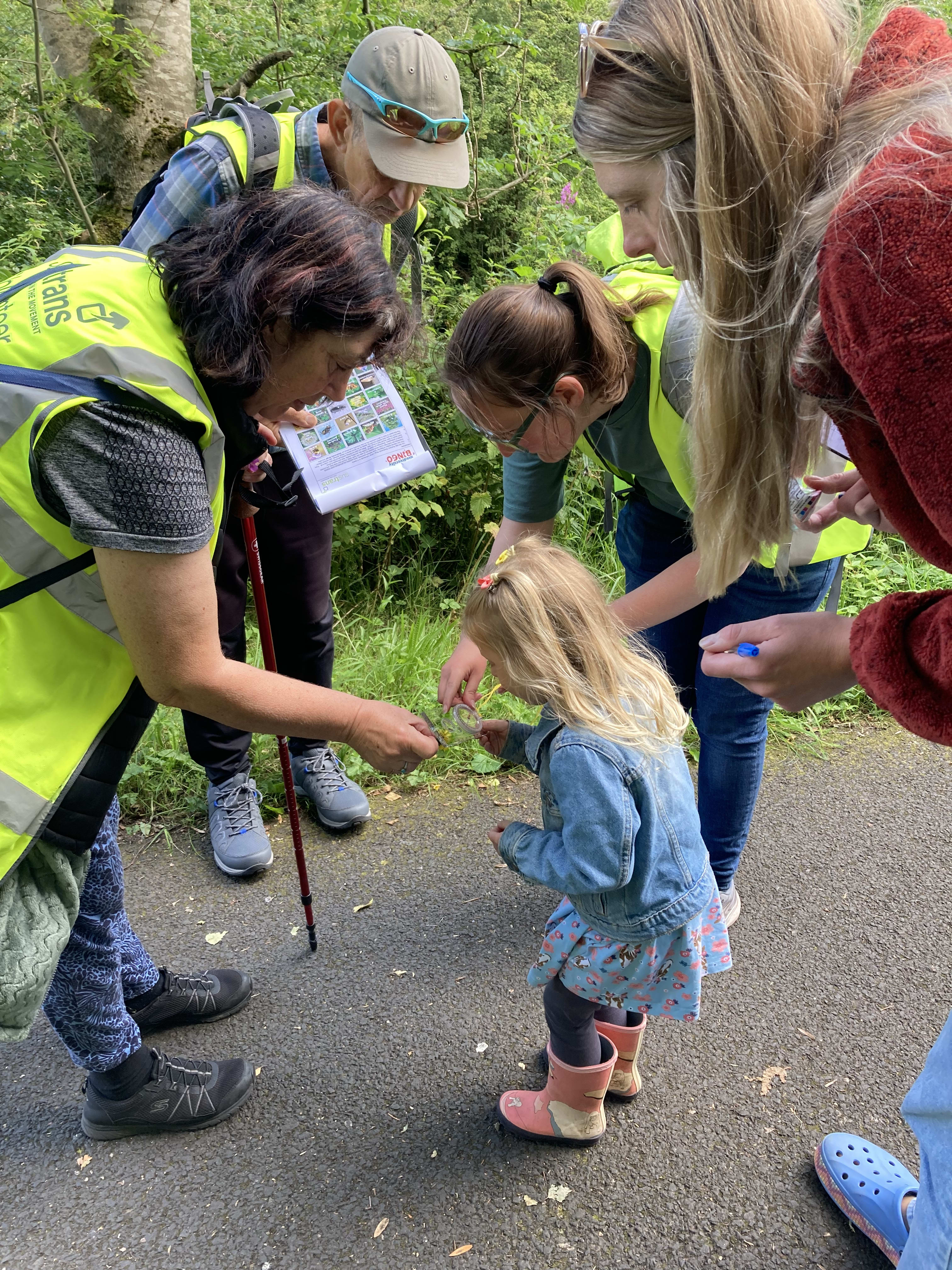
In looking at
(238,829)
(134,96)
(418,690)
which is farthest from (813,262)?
(134,96)

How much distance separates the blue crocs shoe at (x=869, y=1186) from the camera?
72.5 inches

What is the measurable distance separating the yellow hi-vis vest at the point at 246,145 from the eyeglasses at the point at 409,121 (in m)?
0.25

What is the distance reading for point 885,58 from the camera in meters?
1.03

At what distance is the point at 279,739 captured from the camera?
Result: 2.73m

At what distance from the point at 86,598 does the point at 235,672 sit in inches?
12.5

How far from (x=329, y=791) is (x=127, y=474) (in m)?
2.03

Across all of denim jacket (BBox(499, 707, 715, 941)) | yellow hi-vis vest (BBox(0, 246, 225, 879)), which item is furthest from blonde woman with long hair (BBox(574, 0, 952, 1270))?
yellow hi-vis vest (BBox(0, 246, 225, 879))

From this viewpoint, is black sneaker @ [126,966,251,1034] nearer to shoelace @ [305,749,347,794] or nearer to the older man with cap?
the older man with cap

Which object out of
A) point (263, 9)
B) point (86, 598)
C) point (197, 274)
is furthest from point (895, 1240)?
point (263, 9)

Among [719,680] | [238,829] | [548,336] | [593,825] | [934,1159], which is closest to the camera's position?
[934,1159]

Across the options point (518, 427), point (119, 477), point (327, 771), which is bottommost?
point (327, 771)

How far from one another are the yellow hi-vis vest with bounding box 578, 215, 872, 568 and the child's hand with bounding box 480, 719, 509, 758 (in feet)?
2.42

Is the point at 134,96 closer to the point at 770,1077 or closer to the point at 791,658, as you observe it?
the point at 791,658

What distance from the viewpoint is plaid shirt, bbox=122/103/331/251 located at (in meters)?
2.27
